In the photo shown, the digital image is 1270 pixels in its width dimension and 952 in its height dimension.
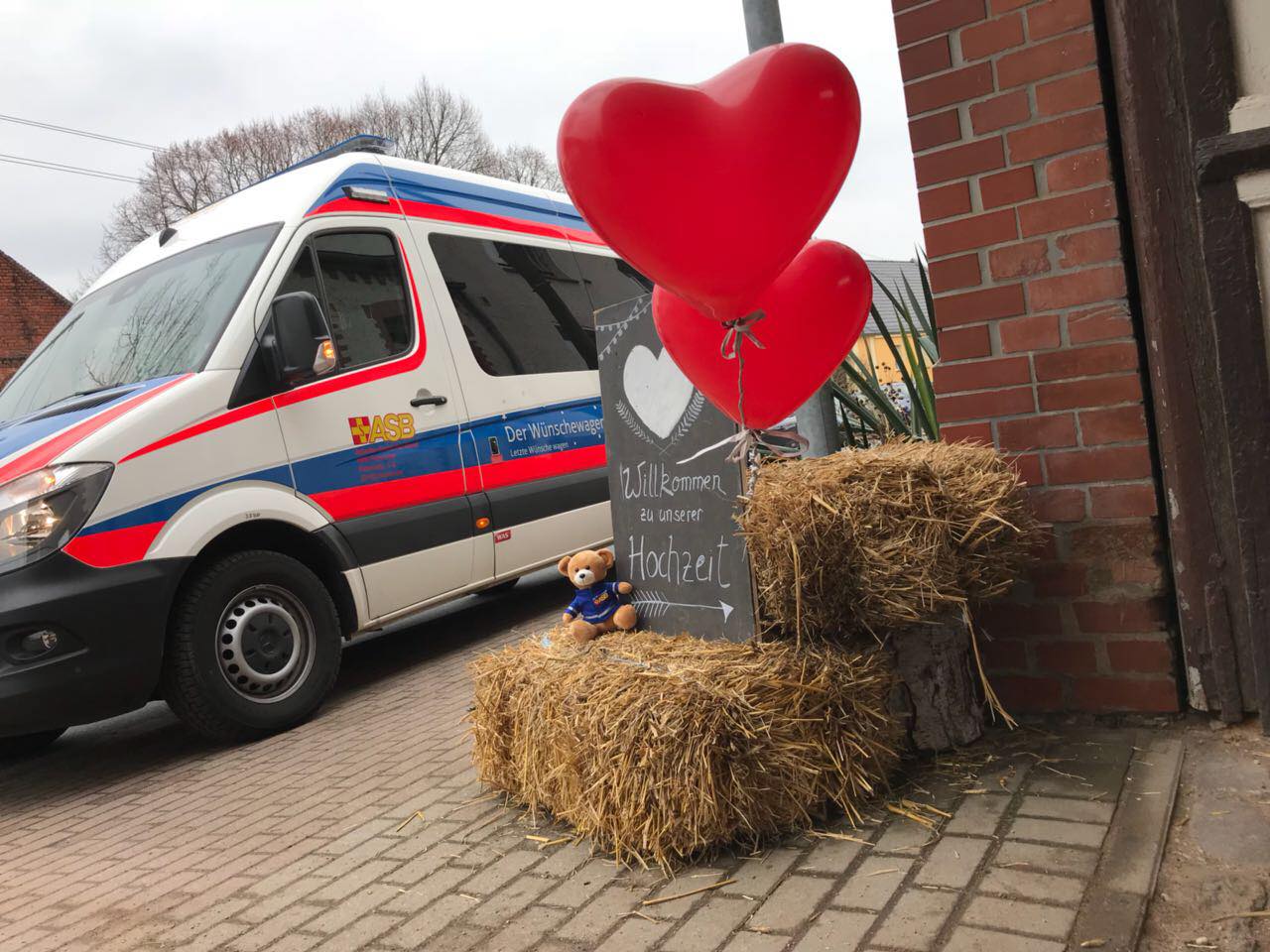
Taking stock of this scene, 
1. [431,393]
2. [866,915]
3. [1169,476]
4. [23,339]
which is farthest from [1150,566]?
[23,339]

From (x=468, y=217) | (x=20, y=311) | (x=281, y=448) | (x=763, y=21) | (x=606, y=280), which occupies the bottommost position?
(x=281, y=448)

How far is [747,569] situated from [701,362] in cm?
62

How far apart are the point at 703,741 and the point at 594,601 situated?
90 cm

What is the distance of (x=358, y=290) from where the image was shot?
17.4 ft

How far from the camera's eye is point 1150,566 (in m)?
2.82

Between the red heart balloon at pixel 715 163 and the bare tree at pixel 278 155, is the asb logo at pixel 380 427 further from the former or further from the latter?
the bare tree at pixel 278 155

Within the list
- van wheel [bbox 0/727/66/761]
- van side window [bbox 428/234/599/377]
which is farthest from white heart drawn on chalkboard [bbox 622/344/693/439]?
van wheel [bbox 0/727/66/761]

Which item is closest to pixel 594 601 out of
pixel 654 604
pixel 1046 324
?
pixel 654 604

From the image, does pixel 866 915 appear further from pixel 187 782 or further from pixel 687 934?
pixel 187 782

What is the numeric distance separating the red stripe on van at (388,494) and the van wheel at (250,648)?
1.14ft

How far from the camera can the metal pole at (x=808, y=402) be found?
4.39 meters

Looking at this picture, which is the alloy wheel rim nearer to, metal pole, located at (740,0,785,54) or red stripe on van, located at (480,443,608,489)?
red stripe on van, located at (480,443,608,489)

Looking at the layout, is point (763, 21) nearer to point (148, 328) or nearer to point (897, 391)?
point (897, 391)

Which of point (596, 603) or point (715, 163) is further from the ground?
point (715, 163)
